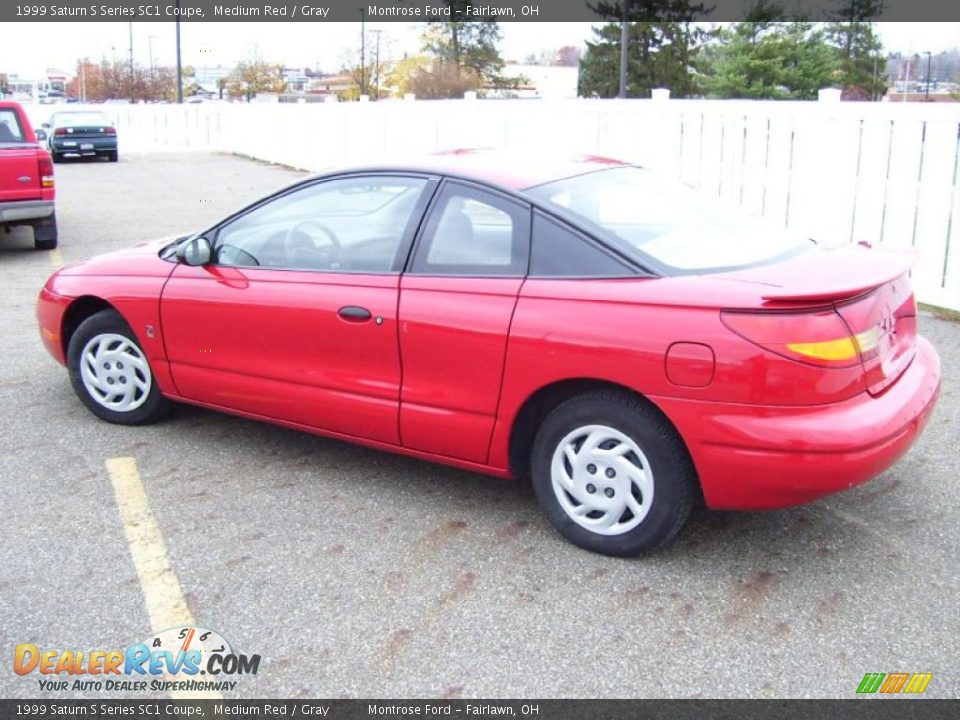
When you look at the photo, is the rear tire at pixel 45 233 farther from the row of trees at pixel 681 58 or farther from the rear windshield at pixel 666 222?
the row of trees at pixel 681 58

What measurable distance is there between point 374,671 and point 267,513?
133cm

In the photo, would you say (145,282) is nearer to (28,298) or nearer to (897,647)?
(897,647)

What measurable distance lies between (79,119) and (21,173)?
21.3m

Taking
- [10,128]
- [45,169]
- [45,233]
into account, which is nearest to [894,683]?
[45,169]

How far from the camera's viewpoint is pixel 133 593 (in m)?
3.58

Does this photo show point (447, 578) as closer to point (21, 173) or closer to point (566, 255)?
point (566, 255)

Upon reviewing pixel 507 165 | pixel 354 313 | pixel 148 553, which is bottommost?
pixel 148 553

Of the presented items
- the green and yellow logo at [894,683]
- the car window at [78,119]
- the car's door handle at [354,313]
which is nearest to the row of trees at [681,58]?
the car window at [78,119]

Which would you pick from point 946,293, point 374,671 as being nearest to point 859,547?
point 374,671

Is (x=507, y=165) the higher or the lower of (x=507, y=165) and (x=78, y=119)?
the lower

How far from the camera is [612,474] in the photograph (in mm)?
3723

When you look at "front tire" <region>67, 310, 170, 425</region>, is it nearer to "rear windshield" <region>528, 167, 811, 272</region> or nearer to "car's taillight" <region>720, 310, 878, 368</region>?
"rear windshield" <region>528, 167, 811, 272</region>

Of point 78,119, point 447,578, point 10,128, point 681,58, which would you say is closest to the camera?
point 447,578

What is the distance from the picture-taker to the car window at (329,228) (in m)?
4.35
